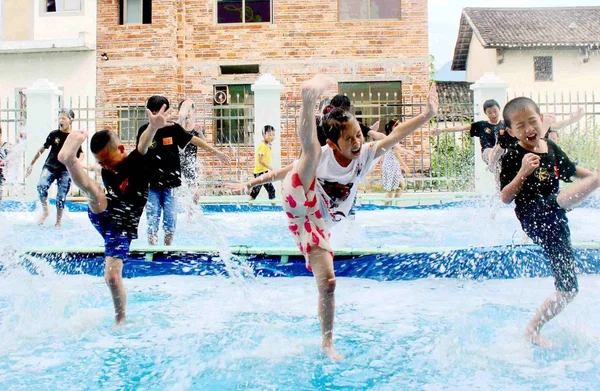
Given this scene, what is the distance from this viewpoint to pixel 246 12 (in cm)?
1866

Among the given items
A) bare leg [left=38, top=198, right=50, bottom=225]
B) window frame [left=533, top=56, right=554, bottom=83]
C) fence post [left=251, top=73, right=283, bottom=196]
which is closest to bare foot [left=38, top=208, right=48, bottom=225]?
bare leg [left=38, top=198, right=50, bottom=225]

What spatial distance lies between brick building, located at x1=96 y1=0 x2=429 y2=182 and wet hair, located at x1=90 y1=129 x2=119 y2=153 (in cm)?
1384

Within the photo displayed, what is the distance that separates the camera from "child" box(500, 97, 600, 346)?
362 centimetres

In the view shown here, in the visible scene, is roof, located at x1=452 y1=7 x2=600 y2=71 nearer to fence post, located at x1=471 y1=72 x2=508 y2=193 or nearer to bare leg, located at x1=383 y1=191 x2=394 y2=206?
fence post, located at x1=471 y1=72 x2=508 y2=193

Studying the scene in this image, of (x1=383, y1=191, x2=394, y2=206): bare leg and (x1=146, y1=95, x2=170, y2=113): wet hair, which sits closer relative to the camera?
(x1=146, y1=95, x2=170, y2=113): wet hair

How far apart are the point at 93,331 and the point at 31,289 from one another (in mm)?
1403

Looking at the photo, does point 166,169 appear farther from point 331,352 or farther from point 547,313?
point 547,313

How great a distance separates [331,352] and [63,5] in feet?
63.1

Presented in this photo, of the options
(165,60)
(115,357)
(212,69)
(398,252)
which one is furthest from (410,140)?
(115,357)

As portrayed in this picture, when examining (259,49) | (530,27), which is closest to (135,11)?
(259,49)

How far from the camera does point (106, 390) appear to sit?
301 cm

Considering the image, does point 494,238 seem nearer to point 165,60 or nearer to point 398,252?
point 398,252

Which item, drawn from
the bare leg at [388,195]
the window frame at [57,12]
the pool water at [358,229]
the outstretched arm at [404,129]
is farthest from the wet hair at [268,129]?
the window frame at [57,12]

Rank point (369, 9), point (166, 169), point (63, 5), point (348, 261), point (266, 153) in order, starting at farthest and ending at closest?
point (63, 5) → point (369, 9) → point (266, 153) → point (166, 169) → point (348, 261)
